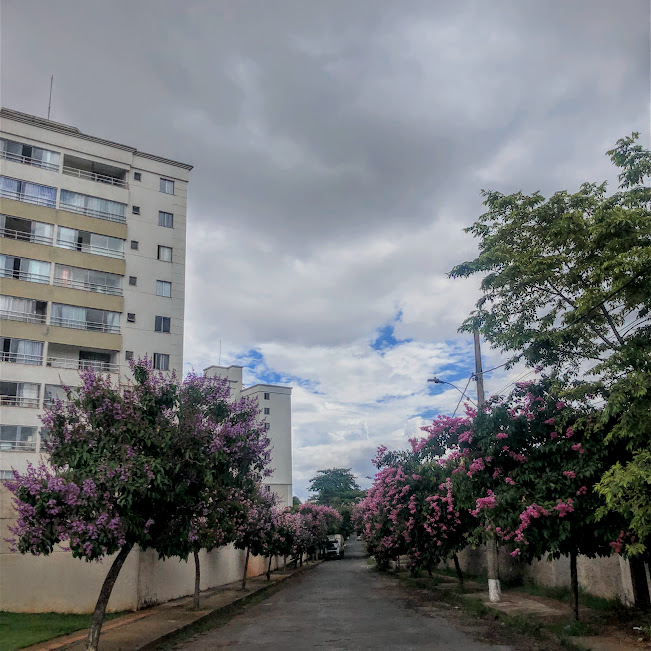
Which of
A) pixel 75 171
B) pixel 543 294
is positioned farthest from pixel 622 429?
pixel 75 171

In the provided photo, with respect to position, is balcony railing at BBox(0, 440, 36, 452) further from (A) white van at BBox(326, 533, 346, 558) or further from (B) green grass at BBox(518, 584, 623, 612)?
(A) white van at BBox(326, 533, 346, 558)

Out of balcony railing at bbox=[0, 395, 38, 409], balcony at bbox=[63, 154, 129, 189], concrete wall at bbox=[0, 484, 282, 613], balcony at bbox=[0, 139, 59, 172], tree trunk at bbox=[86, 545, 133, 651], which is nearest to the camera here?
tree trunk at bbox=[86, 545, 133, 651]

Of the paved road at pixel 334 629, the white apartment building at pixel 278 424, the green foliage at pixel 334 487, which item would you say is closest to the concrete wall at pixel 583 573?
the paved road at pixel 334 629

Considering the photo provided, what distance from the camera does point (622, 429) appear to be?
35.1 feet

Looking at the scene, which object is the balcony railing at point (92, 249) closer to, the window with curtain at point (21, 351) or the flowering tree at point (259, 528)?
the window with curtain at point (21, 351)

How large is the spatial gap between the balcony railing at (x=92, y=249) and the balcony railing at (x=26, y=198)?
232 cm

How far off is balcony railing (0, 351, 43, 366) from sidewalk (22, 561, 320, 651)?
57.3 feet

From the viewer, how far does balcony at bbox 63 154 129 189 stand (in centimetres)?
3862

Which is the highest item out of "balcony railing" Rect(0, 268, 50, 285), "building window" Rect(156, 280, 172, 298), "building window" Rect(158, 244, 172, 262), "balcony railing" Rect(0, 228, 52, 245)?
"building window" Rect(158, 244, 172, 262)

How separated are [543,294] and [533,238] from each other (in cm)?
131

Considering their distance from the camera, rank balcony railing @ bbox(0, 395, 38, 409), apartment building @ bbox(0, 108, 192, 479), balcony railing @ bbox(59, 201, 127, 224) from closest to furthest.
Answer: balcony railing @ bbox(0, 395, 38, 409) < apartment building @ bbox(0, 108, 192, 479) < balcony railing @ bbox(59, 201, 127, 224)

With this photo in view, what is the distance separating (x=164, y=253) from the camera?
4106 centimetres

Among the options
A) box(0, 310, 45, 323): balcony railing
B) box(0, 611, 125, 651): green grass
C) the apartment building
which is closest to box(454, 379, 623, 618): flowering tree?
box(0, 611, 125, 651): green grass

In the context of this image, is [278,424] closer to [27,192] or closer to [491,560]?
[27,192]
